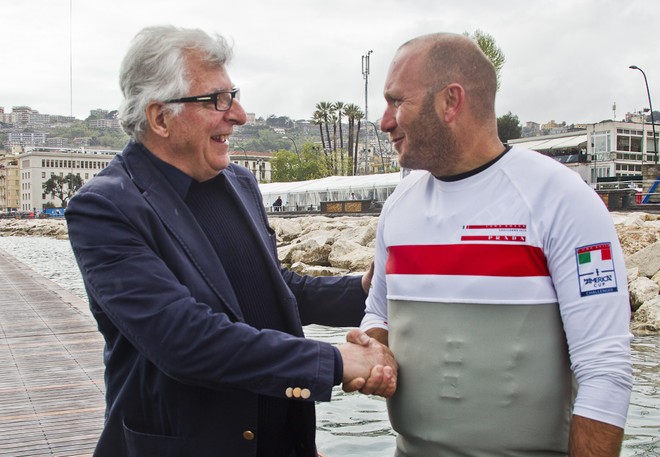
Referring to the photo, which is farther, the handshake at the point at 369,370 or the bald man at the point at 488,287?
the handshake at the point at 369,370

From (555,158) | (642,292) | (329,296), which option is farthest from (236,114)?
(555,158)

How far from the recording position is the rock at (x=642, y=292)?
10.2m

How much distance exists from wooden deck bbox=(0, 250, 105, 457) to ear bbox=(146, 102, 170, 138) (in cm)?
230

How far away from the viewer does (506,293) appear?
6.26ft

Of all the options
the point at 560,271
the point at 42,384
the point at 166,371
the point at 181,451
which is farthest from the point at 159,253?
the point at 42,384

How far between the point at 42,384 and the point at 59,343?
59.4 inches

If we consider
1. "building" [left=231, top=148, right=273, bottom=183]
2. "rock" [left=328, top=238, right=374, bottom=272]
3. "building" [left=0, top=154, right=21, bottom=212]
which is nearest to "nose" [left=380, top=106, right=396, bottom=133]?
"rock" [left=328, top=238, right=374, bottom=272]

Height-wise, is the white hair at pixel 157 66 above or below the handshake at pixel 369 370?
above

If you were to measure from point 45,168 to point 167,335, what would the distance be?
475 feet

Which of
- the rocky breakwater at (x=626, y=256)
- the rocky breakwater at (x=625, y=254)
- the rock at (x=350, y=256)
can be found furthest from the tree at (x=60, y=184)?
the rock at (x=350, y=256)

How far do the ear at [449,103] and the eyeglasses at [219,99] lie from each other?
25.4 inches

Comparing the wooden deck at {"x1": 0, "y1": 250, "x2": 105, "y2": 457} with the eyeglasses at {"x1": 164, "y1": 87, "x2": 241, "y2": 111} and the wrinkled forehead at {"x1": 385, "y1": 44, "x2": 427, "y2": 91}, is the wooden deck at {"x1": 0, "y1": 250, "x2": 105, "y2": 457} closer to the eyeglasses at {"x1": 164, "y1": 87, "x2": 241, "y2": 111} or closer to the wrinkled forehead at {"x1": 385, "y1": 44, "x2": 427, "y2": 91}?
the eyeglasses at {"x1": 164, "y1": 87, "x2": 241, "y2": 111}

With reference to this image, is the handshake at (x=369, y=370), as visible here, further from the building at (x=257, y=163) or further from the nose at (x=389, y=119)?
the building at (x=257, y=163)

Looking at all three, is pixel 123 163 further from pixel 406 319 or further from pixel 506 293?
pixel 506 293
